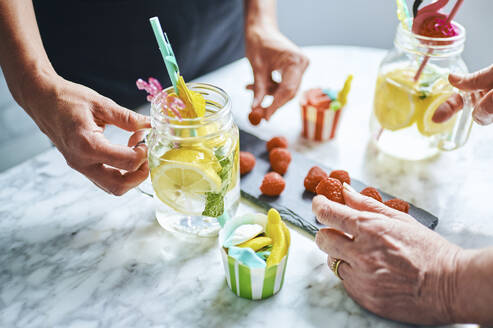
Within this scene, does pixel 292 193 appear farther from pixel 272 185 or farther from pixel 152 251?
pixel 152 251

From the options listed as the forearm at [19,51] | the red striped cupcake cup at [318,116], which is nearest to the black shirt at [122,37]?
the forearm at [19,51]

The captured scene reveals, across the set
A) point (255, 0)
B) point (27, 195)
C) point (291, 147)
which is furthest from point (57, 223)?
point (255, 0)

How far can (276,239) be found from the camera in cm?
69

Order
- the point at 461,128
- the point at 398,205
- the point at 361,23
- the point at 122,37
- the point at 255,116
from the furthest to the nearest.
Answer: the point at 361,23, the point at 122,37, the point at 255,116, the point at 461,128, the point at 398,205

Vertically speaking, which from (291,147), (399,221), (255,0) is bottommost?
(291,147)

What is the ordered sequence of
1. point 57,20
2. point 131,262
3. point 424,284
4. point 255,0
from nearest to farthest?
1. point 424,284
2. point 131,262
3. point 57,20
4. point 255,0

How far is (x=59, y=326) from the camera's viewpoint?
0.68 metres

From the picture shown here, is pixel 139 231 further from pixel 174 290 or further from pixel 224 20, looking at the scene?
pixel 224 20

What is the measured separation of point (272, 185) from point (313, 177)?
0.09 meters

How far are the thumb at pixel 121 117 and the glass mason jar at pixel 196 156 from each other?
0.14 ft

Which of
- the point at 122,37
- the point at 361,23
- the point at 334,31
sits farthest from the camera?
the point at 334,31

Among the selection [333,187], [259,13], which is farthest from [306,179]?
[259,13]

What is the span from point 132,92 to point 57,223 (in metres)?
0.51

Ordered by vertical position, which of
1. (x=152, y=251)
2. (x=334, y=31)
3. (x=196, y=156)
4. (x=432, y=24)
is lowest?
(x=334, y=31)
